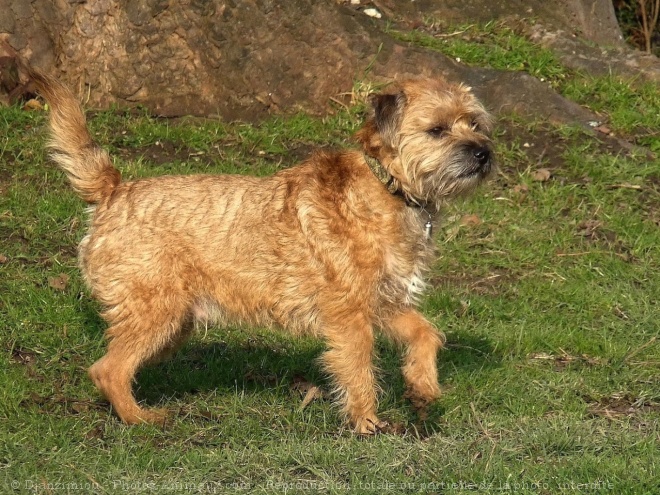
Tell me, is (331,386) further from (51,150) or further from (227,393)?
(51,150)

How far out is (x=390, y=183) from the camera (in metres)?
5.74

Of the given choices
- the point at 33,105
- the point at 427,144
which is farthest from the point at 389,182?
the point at 33,105

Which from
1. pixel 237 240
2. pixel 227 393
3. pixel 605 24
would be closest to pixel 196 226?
pixel 237 240

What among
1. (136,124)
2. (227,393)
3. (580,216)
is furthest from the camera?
(136,124)

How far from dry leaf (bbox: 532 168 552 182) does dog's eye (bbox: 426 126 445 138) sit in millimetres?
3564

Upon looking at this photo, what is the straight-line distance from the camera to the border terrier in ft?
18.6

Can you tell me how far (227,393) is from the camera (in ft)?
20.5

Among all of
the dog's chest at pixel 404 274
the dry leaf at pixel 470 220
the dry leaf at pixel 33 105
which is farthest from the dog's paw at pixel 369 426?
the dry leaf at pixel 33 105

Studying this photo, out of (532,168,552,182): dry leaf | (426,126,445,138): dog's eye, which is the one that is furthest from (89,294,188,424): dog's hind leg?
(532,168,552,182): dry leaf

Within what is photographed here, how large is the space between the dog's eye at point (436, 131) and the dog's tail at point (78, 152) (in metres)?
1.82

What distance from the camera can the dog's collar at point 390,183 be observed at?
18.8 feet

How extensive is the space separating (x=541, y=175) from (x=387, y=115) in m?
3.85

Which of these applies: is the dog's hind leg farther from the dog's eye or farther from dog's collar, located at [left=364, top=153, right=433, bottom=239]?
the dog's eye

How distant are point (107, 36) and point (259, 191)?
166 inches
